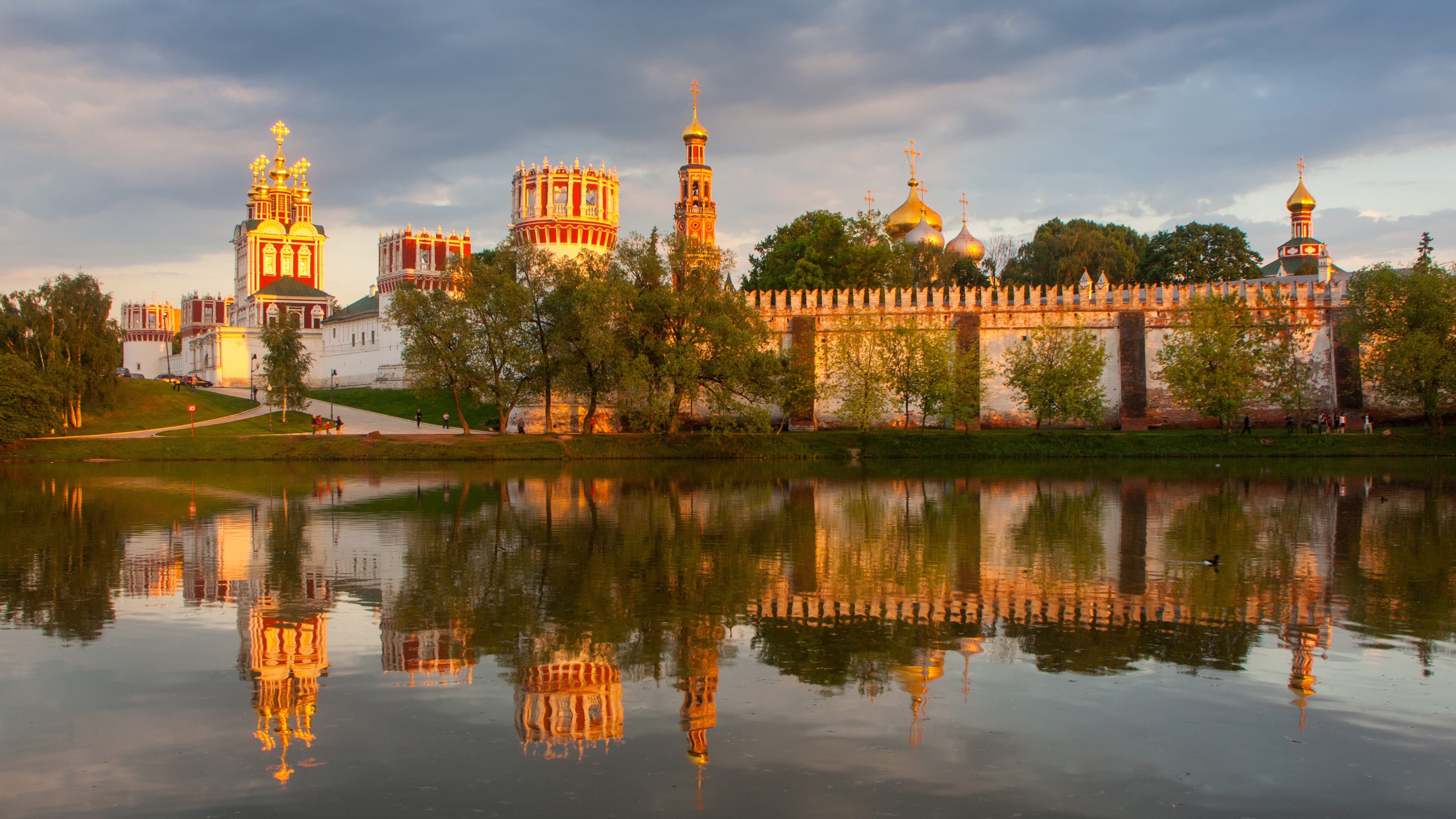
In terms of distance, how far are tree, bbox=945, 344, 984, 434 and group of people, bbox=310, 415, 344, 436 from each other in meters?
23.6

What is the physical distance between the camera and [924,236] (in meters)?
66.4

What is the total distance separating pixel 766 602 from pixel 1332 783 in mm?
5712

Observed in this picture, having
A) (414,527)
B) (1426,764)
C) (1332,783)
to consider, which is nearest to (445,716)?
(1332,783)

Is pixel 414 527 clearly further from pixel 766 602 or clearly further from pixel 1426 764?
pixel 1426 764

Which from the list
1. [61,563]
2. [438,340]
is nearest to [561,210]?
[438,340]

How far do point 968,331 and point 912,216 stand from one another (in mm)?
25498

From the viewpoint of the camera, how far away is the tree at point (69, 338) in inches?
1721

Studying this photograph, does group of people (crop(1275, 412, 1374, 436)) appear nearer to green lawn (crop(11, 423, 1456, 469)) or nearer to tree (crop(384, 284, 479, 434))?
green lawn (crop(11, 423, 1456, 469))

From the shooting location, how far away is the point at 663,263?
132 feet

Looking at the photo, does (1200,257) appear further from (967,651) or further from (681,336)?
(967,651)

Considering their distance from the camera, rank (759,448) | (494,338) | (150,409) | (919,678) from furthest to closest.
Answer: (150,409)
(494,338)
(759,448)
(919,678)

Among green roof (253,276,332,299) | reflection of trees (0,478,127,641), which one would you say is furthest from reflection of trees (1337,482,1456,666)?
green roof (253,276,332,299)

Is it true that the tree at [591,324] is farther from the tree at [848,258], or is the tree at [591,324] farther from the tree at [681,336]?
the tree at [848,258]

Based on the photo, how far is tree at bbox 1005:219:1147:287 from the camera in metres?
62.2
